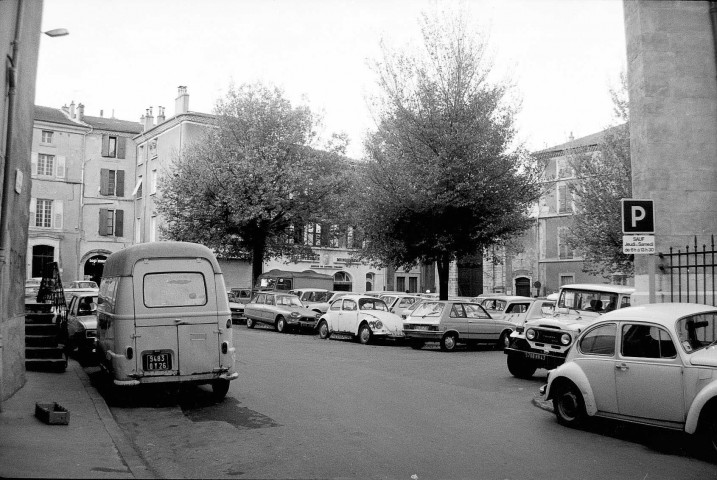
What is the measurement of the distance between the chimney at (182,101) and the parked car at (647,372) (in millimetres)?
41772

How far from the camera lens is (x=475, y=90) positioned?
25797 mm

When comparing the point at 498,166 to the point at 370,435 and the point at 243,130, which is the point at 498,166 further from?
the point at 370,435

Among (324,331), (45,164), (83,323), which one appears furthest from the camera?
(45,164)

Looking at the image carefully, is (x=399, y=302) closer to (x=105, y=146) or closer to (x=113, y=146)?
(x=105, y=146)

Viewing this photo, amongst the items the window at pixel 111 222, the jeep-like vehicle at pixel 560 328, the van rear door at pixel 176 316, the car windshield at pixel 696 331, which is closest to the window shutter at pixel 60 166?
the window at pixel 111 222

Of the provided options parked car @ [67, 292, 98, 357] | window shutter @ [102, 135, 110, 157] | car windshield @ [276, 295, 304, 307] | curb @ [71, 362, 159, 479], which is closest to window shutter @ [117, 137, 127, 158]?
window shutter @ [102, 135, 110, 157]

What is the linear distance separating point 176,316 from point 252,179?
24690mm

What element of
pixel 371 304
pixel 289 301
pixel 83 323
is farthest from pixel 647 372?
pixel 289 301

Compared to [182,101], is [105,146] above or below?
below

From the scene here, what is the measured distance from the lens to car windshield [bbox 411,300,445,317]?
20.2 m

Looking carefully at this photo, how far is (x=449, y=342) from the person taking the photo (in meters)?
19.9

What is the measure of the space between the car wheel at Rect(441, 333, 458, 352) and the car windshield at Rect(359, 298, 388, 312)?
3331 millimetres

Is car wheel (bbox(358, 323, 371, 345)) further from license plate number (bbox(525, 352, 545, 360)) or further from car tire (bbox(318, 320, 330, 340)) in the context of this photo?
license plate number (bbox(525, 352, 545, 360))

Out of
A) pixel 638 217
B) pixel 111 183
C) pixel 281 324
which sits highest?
pixel 111 183
